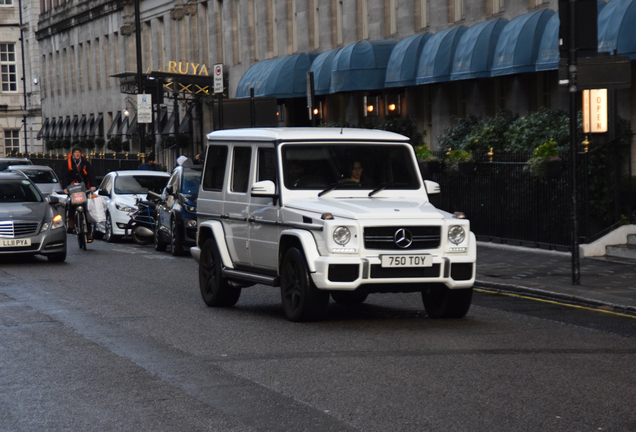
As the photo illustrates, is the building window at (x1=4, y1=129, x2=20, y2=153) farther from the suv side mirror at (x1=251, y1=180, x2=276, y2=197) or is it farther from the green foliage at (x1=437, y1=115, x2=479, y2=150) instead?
the suv side mirror at (x1=251, y1=180, x2=276, y2=197)

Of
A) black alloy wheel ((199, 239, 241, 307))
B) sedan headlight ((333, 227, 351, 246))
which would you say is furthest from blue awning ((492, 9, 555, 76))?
sedan headlight ((333, 227, 351, 246))

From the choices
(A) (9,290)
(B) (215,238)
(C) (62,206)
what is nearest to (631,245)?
(B) (215,238)

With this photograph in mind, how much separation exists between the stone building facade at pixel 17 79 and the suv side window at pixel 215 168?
240 feet

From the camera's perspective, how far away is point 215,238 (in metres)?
12.3

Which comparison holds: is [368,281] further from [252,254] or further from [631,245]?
[631,245]

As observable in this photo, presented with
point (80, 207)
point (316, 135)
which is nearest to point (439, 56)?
point (80, 207)

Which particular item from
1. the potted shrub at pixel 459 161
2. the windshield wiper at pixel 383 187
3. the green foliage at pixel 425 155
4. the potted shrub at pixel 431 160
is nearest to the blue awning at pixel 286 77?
the green foliage at pixel 425 155

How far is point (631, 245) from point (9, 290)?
949 centimetres

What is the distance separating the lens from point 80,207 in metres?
21.9

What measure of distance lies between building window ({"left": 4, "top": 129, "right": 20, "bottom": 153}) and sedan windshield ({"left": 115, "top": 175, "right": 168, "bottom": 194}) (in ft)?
208

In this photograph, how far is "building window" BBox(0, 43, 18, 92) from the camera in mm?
85688

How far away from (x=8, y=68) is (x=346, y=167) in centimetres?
7879

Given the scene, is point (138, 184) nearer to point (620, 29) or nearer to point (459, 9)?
point (459, 9)

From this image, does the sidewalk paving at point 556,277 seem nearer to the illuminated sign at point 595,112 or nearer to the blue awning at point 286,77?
the illuminated sign at point 595,112
